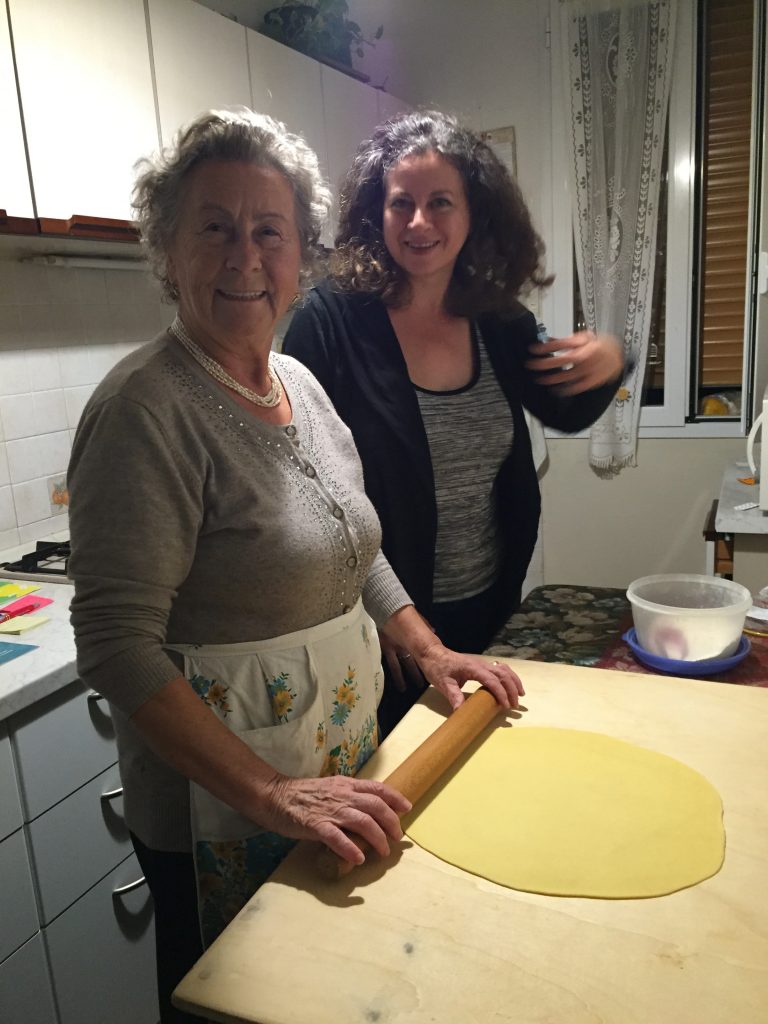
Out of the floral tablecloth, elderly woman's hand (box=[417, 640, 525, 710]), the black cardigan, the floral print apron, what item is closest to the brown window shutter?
the floral tablecloth

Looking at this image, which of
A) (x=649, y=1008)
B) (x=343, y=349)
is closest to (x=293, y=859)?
(x=649, y=1008)

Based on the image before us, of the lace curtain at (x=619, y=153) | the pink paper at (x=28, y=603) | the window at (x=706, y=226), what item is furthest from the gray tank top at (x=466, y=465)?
the window at (x=706, y=226)

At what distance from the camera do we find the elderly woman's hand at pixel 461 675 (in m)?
1.07

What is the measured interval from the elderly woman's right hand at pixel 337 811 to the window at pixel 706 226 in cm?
259

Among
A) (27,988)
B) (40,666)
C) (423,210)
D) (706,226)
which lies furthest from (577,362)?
(706,226)

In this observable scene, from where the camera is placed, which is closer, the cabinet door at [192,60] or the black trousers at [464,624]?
the black trousers at [464,624]

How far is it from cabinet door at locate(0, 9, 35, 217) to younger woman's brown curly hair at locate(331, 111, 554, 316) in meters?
0.61

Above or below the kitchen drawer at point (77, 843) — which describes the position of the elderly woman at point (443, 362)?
above

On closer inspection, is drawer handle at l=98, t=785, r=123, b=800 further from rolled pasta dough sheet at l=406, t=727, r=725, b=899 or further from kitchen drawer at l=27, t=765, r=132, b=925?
rolled pasta dough sheet at l=406, t=727, r=725, b=899

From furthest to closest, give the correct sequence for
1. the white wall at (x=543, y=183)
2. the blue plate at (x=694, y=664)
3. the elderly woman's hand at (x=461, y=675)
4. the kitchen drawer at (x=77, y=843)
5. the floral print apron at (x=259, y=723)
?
the white wall at (x=543, y=183), the kitchen drawer at (x=77, y=843), the blue plate at (x=694, y=664), the elderly woman's hand at (x=461, y=675), the floral print apron at (x=259, y=723)

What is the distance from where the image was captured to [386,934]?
698 millimetres

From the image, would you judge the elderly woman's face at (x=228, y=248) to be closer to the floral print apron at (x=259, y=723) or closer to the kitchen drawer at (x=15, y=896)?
the floral print apron at (x=259, y=723)

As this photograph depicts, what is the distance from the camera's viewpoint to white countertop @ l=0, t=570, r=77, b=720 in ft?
4.25

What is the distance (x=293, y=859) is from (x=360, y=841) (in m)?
0.08
